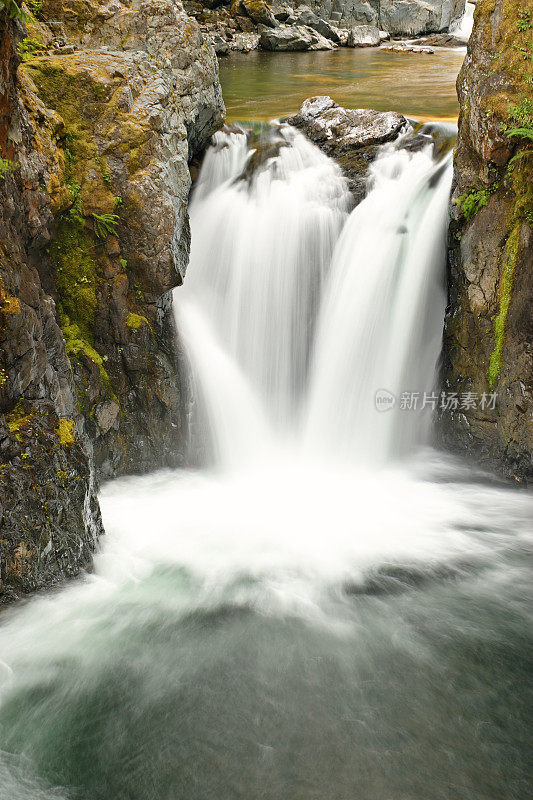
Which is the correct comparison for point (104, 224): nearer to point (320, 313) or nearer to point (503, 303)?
point (320, 313)

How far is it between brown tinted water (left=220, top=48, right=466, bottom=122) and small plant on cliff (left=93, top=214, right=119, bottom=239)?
208 inches

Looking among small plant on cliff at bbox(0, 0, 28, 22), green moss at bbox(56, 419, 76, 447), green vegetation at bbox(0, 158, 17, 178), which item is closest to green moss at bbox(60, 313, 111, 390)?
green moss at bbox(56, 419, 76, 447)

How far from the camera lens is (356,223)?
8.37 metres

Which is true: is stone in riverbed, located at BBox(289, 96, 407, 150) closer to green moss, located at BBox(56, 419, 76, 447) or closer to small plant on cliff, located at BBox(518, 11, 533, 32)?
small plant on cliff, located at BBox(518, 11, 533, 32)

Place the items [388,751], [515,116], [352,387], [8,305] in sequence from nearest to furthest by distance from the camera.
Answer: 1. [388,751]
2. [8,305]
3. [515,116]
4. [352,387]

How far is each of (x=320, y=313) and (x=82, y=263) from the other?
352 centimetres

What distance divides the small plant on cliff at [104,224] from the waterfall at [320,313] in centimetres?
166

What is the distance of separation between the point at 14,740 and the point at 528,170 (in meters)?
7.06

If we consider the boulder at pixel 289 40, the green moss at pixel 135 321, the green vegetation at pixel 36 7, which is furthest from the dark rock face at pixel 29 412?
the boulder at pixel 289 40

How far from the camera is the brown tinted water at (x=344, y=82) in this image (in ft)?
38.8

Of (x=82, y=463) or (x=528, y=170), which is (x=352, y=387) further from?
(x=82, y=463)

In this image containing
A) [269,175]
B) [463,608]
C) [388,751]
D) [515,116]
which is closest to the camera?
[388,751]

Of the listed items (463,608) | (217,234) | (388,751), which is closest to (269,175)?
(217,234)

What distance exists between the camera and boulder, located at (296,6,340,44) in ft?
95.6
